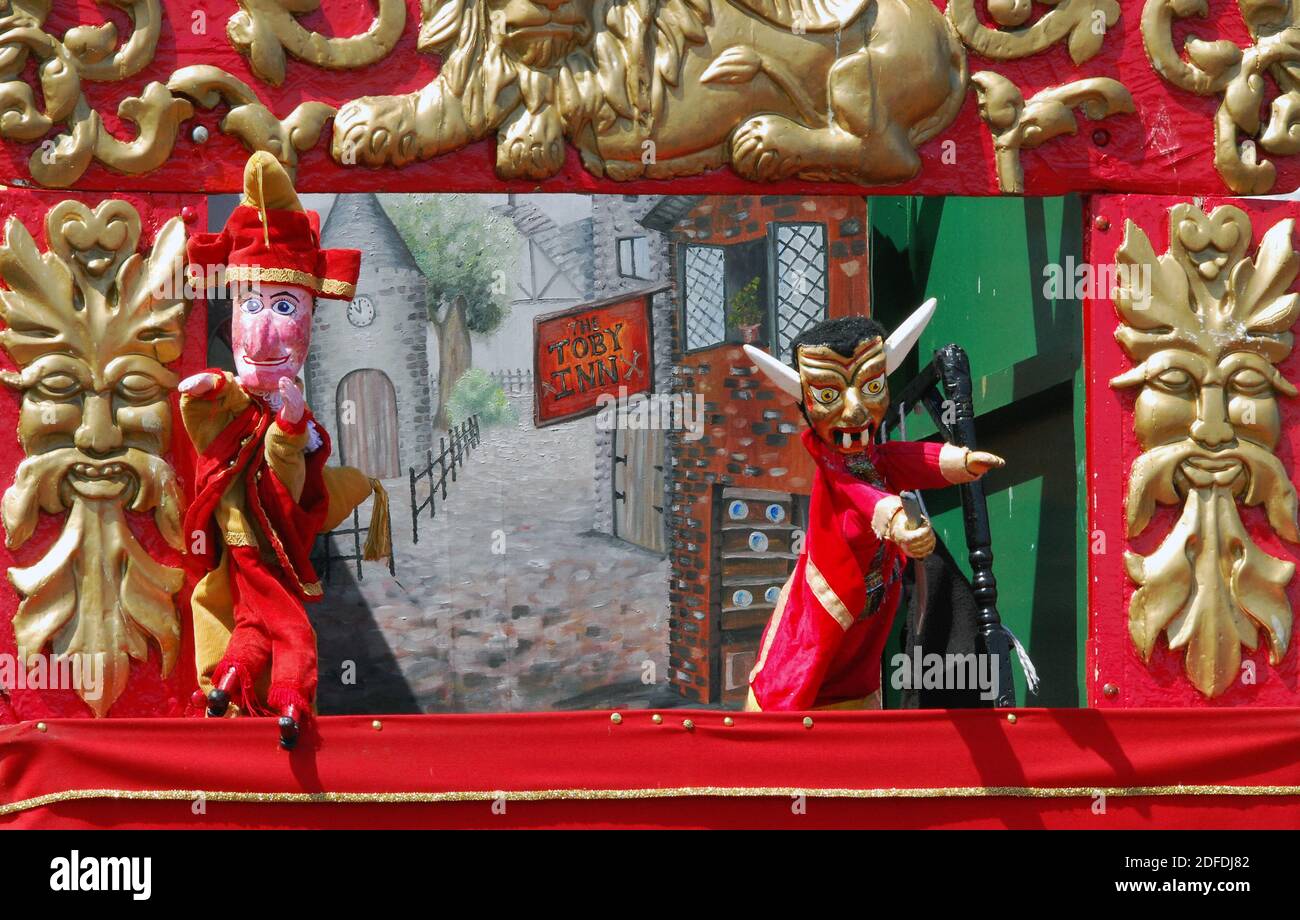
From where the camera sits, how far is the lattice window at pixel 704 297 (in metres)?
8.98

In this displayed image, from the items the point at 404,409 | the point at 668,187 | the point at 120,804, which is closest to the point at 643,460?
the point at 404,409

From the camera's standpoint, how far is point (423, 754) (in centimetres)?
463

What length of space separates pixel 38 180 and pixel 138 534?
38.7 inches

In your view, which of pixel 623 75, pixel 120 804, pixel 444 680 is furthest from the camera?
pixel 444 680

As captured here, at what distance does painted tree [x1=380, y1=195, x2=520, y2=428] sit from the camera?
362 inches

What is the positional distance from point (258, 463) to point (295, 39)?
1.16m

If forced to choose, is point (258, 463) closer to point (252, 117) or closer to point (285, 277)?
point (285, 277)

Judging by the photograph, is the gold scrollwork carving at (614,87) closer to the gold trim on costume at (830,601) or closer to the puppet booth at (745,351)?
the puppet booth at (745,351)

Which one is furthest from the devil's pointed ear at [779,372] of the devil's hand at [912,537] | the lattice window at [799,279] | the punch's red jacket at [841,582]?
the lattice window at [799,279]

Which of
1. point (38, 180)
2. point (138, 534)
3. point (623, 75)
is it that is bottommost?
point (138, 534)

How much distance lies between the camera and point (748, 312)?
29.1 ft

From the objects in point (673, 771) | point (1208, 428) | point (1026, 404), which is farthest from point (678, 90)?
point (1026, 404)

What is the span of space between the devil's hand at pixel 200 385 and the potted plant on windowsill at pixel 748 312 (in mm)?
4632

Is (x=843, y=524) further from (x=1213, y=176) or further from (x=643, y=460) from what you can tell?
(x=643, y=460)
